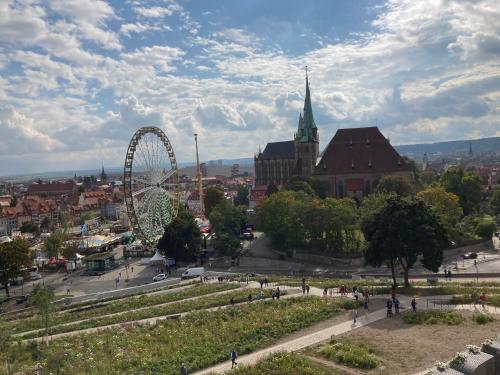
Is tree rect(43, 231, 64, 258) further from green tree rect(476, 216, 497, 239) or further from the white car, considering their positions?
green tree rect(476, 216, 497, 239)

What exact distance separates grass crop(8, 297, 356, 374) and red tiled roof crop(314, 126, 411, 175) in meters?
58.8

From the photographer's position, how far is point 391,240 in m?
31.8

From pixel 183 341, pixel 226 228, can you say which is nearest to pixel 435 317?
pixel 183 341

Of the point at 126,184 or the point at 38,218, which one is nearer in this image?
the point at 126,184

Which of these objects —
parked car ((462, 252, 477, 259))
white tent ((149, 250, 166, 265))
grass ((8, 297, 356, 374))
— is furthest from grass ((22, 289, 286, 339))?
white tent ((149, 250, 166, 265))

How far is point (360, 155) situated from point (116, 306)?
60742mm

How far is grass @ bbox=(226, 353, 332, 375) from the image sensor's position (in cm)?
1861

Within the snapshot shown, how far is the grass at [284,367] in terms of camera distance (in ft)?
61.1

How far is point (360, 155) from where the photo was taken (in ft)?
287

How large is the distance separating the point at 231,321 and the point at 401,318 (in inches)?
365

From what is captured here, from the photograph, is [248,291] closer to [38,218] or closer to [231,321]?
[231,321]

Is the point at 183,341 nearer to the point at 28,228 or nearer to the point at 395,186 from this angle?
the point at 395,186

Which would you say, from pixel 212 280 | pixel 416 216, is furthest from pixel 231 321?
pixel 212 280

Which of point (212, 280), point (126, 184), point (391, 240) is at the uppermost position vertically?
point (126, 184)
